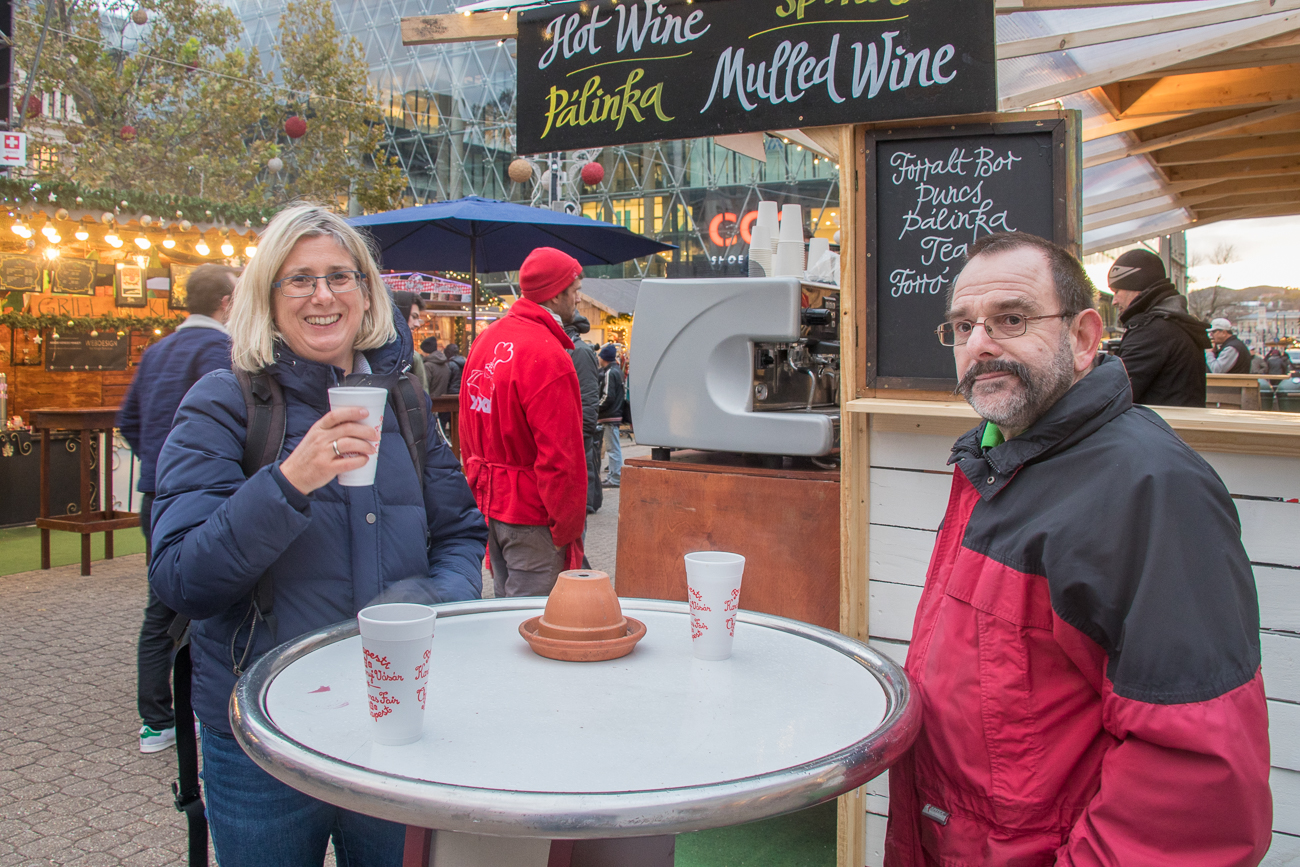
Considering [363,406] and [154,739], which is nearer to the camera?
[363,406]

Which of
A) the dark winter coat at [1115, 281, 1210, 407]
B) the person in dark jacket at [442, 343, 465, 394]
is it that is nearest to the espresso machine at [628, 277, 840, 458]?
the dark winter coat at [1115, 281, 1210, 407]

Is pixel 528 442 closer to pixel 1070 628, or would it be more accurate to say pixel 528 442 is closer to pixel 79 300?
pixel 1070 628

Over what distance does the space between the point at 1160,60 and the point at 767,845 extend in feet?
10.1

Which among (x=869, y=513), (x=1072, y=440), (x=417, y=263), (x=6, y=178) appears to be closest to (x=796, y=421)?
(x=869, y=513)

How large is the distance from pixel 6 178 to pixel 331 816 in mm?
9112

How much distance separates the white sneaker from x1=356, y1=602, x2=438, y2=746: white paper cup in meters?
3.07

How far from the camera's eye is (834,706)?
145 centimetres

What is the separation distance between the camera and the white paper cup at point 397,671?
1.17 m

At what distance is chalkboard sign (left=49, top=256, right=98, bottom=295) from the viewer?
9930 mm

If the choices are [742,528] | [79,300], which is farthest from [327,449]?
[79,300]

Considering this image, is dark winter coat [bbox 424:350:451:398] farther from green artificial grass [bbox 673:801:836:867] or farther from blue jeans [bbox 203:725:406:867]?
blue jeans [bbox 203:725:406:867]

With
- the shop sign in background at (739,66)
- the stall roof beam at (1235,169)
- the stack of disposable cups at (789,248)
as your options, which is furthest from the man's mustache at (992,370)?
the stall roof beam at (1235,169)

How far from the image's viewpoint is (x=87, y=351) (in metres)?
9.82

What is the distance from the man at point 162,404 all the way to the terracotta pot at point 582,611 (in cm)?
211
